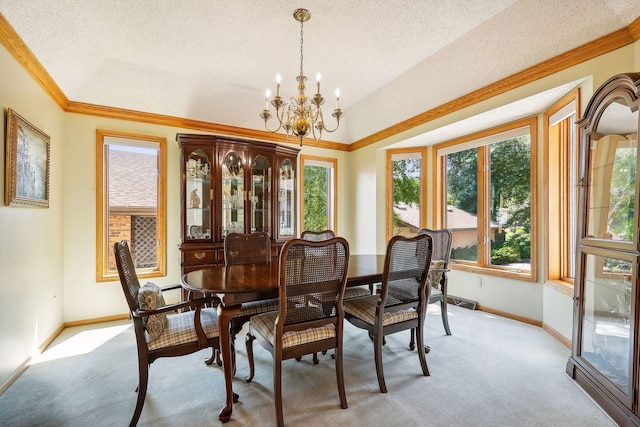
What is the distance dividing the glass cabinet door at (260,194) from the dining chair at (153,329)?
2072 millimetres

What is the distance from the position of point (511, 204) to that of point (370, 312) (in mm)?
2567

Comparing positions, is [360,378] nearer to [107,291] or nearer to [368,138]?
[107,291]

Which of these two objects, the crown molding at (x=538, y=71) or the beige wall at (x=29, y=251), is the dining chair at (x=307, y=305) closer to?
the beige wall at (x=29, y=251)

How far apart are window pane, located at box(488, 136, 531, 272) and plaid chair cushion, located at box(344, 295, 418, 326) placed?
7.01 ft

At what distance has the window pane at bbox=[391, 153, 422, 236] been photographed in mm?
4477

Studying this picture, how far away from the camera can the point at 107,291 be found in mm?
3336

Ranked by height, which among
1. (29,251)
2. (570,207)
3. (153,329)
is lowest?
(153,329)

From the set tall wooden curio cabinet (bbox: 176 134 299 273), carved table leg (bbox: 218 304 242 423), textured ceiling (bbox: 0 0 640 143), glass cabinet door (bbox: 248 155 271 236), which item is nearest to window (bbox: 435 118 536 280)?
textured ceiling (bbox: 0 0 640 143)

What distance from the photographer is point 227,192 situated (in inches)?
146

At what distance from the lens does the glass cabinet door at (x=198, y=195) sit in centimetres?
349

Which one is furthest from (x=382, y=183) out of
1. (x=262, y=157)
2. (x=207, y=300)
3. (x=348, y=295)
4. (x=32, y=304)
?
(x=32, y=304)

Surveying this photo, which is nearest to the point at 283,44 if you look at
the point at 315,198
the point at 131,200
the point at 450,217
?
the point at 315,198

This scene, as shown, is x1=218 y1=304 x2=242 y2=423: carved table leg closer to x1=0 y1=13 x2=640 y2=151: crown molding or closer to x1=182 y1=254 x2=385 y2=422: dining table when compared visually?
x1=182 y1=254 x2=385 y2=422: dining table

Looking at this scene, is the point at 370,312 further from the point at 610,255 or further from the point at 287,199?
the point at 287,199
